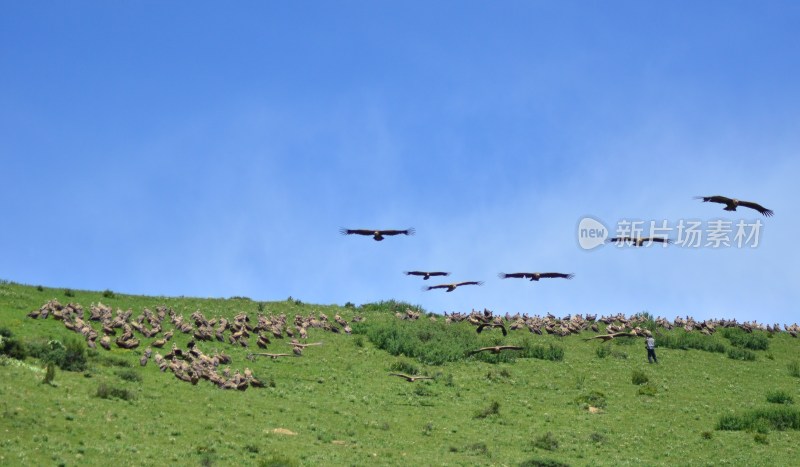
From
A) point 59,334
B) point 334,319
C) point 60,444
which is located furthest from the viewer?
point 334,319

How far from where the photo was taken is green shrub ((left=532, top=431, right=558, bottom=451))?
137 feet

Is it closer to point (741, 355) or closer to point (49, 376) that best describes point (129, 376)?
point (49, 376)

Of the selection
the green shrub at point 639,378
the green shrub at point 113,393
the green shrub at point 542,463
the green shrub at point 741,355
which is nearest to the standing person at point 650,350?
the green shrub at point 639,378

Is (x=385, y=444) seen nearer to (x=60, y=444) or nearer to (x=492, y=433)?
(x=492, y=433)

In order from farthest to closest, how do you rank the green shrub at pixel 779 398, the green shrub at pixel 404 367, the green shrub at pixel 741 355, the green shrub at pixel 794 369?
the green shrub at pixel 741 355 → the green shrub at pixel 794 369 → the green shrub at pixel 404 367 → the green shrub at pixel 779 398

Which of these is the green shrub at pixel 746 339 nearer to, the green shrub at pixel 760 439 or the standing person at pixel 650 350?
the standing person at pixel 650 350

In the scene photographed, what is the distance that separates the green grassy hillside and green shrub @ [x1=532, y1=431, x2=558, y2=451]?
107 millimetres

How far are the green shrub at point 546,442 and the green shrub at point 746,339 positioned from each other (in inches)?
1400

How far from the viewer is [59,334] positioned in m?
51.0

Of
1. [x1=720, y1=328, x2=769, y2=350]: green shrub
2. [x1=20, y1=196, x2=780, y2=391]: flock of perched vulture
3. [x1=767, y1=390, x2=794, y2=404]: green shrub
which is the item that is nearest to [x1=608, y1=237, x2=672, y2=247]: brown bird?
[x1=20, y1=196, x2=780, y2=391]: flock of perched vulture

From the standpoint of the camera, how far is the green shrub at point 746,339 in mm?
73062

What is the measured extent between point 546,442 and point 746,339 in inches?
1487

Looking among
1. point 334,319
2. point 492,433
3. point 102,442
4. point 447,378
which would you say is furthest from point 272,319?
point 102,442

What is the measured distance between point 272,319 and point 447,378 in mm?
13572
